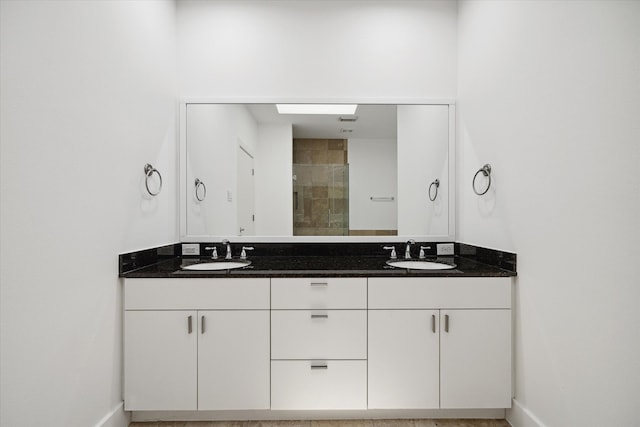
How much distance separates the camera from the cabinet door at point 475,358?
6.19 ft

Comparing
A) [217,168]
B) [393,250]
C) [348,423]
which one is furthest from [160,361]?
[393,250]

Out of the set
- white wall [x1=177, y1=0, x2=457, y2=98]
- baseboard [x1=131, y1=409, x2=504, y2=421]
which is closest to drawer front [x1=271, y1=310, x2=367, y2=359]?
baseboard [x1=131, y1=409, x2=504, y2=421]

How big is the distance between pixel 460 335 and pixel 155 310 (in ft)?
5.46

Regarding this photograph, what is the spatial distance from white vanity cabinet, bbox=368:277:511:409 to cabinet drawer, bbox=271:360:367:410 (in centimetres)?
8

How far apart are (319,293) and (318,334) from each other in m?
0.22

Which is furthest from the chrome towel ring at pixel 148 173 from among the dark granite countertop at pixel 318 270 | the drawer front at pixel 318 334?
the drawer front at pixel 318 334

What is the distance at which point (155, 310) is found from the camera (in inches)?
74.1

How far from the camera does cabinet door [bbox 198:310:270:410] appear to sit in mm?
1884
